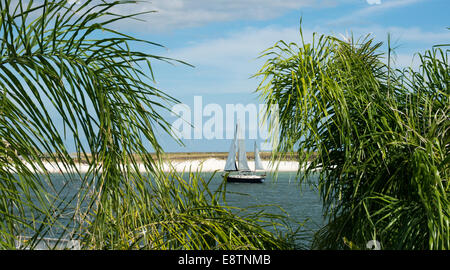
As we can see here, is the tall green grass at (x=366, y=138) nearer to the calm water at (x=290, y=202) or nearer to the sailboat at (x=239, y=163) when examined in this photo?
the calm water at (x=290, y=202)

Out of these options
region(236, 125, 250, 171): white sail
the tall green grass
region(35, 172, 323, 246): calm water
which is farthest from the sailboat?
the tall green grass

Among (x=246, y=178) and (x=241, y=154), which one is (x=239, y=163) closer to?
(x=241, y=154)

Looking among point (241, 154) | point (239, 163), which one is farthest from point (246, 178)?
point (241, 154)

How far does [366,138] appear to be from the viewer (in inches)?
161

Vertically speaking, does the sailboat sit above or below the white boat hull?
above

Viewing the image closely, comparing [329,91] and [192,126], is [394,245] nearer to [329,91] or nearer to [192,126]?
[329,91]

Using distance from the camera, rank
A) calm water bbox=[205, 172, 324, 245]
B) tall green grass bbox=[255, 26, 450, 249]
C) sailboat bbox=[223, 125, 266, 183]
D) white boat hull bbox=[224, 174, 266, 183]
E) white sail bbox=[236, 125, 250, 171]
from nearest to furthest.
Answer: tall green grass bbox=[255, 26, 450, 249], calm water bbox=[205, 172, 324, 245], sailboat bbox=[223, 125, 266, 183], white sail bbox=[236, 125, 250, 171], white boat hull bbox=[224, 174, 266, 183]

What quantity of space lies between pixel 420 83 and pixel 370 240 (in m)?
1.54

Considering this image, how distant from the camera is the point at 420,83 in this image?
4402 millimetres

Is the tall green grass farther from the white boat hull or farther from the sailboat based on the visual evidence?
the white boat hull

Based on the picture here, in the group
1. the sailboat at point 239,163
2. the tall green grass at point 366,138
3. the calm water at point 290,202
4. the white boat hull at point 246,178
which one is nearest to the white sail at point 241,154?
the sailboat at point 239,163

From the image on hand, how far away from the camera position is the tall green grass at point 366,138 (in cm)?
344

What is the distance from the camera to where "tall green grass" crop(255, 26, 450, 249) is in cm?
344
